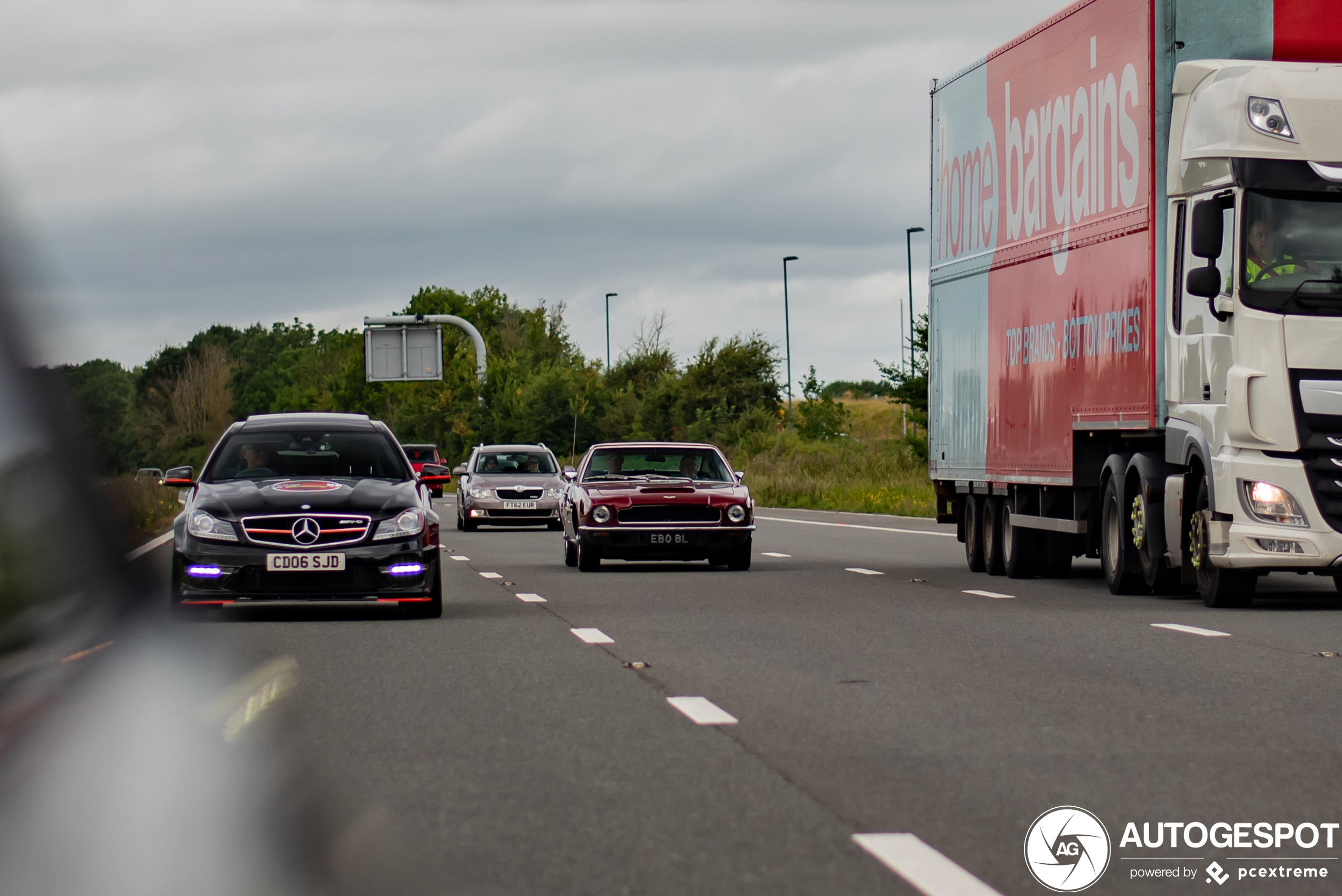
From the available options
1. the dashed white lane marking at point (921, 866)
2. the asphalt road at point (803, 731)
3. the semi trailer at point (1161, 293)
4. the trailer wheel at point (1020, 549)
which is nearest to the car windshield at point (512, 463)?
the semi trailer at point (1161, 293)

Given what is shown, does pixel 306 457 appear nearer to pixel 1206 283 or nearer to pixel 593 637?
pixel 593 637

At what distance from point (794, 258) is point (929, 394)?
190 ft

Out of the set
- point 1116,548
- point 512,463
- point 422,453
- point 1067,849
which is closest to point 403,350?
point 422,453

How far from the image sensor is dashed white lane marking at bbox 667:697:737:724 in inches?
327

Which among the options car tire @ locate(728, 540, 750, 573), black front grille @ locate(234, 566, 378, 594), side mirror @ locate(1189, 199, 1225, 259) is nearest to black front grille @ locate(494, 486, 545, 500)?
car tire @ locate(728, 540, 750, 573)

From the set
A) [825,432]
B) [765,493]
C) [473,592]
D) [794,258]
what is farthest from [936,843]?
[794,258]

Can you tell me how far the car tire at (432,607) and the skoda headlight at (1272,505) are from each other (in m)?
5.99

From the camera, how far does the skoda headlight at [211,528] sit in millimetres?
13422

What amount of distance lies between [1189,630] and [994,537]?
684 centimetres

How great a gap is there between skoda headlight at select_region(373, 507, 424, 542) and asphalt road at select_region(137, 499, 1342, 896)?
65 centimetres

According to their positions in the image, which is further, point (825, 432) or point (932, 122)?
point (825, 432)

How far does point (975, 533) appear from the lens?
20172 millimetres

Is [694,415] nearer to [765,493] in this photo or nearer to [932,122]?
[765,493]

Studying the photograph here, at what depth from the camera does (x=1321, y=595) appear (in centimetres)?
1634
